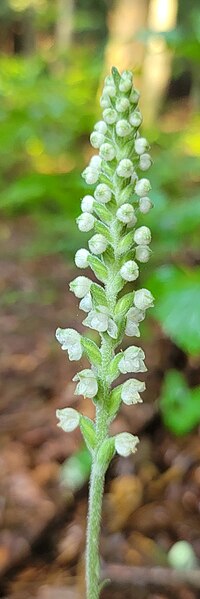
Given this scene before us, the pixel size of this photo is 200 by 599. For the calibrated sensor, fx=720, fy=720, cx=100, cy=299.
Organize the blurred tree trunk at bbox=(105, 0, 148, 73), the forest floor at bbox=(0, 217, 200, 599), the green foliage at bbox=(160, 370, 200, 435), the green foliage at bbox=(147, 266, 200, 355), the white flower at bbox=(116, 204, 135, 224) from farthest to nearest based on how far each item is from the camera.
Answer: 1. the blurred tree trunk at bbox=(105, 0, 148, 73)
2. the green foliage at bbox=(160, 370, 200, 435)
3. the green foliage at bbox=(147, 266, 200, 355)
4. the forest floor at bbox=(0, 217, 200, 599)
5. the white flower at bbox=(116, 204, 135, 224)

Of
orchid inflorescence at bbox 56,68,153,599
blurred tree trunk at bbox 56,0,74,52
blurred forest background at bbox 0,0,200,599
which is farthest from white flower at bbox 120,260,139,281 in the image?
blurred tree trunk at bbox 56,0,74,52

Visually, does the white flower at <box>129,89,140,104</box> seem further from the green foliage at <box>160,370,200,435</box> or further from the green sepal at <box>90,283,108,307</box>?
the green foliage at <box>160,370,200,435</box>

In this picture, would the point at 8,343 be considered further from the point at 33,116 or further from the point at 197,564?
the point at 33,116

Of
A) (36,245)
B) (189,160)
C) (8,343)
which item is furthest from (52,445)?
(189,160)

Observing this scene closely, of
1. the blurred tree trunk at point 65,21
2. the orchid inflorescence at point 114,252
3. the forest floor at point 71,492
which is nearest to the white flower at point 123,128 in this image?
the orchid inflorescence at point 114,252

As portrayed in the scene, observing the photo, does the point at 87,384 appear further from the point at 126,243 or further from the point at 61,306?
the point at 61,306

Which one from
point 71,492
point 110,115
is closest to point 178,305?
point 71,492
